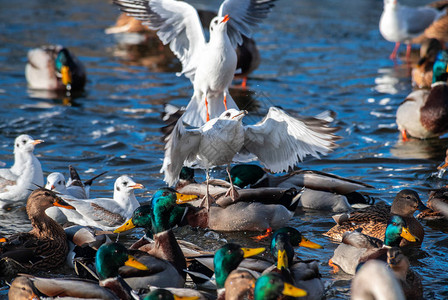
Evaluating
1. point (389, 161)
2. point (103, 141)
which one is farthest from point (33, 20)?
point (389, 161)

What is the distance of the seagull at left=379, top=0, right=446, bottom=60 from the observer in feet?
47.0

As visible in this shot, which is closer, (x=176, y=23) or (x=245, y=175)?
(x=245, y=175)

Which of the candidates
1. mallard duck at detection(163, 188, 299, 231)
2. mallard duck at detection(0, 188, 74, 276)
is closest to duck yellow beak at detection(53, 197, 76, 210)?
mallard duck at detection(0, 188, 74, 276)

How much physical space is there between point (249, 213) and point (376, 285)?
2928mm

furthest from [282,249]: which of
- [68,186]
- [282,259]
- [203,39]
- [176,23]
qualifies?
[176,23]

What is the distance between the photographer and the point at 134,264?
464cm

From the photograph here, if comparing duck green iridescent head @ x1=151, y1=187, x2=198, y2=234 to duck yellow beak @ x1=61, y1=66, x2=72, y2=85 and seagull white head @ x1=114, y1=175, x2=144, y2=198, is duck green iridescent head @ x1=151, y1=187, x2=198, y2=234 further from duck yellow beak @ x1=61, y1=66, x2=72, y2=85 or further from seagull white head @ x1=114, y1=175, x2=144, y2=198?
duck yellow beak @ x1=61, y1=66, x2=72, y2=85

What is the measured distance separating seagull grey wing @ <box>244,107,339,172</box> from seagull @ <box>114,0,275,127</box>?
0.92 metres

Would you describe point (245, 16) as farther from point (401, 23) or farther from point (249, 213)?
point (401, 23)

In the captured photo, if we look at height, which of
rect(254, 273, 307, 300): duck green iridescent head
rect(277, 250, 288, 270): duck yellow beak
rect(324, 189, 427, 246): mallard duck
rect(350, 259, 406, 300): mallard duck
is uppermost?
rect(350, 259, 406, 300): mallard duck

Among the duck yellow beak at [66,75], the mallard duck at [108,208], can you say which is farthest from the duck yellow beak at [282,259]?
the duck yellow beak at [66,75]

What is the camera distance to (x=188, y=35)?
8031 millimetres

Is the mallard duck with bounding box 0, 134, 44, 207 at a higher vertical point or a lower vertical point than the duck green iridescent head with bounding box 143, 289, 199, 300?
lower

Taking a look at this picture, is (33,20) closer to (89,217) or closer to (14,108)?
(14,108)
